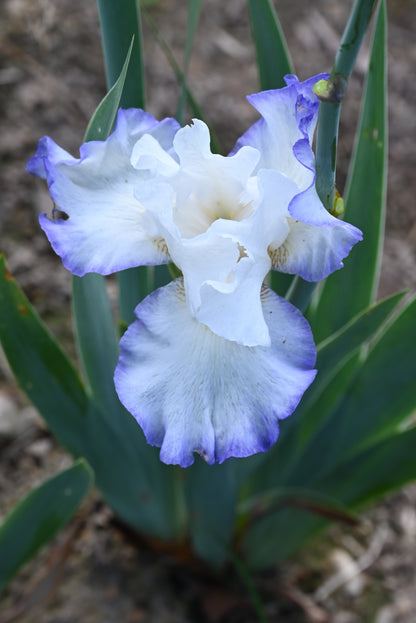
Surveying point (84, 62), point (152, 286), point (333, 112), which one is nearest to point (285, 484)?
point (152, 286)

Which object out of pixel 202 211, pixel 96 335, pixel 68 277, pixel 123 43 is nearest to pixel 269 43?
pixel 123 43

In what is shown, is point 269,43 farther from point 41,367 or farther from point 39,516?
point 39,516

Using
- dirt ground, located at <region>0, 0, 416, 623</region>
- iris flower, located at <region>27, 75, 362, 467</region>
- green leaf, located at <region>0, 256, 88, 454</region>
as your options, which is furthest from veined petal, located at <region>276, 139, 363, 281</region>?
dirt ground, located at <region>0, 0, 416, 623</region>

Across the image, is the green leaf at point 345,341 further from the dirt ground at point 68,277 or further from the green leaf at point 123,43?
the dirt ground at point 68,277

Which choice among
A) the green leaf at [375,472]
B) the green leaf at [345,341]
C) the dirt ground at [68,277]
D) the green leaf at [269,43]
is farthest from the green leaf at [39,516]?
the green leaf at [269,43]

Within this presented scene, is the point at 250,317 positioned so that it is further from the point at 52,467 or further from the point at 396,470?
the point at 52,467

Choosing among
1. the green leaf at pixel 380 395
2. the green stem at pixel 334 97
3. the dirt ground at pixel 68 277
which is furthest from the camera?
the dirt ground at pixel 68 277
